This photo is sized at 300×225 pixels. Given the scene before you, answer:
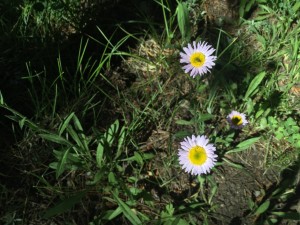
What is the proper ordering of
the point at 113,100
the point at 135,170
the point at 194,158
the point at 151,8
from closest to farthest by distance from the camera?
the point at 194,158 → the point at 135,170 → the point at 113,100 → the point at 151,8

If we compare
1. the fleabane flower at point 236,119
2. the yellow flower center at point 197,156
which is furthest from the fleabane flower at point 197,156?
the fleabane flower at point 236,119

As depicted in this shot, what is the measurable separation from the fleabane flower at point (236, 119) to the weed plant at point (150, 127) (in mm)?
82

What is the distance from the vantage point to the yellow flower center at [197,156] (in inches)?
63.9

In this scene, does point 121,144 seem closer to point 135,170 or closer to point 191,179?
point 135,170

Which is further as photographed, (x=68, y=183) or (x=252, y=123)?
(x=252, y=123)

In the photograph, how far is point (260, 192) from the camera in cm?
180

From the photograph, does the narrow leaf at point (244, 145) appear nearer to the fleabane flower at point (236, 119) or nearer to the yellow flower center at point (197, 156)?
the fleabane flower at point (236, 119)

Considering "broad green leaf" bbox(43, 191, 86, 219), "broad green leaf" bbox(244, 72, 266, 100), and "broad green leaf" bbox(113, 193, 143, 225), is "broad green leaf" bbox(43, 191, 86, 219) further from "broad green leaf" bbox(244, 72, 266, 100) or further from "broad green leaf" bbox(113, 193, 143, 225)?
"broad green leaf" bbox(244, 72, 266, 100)

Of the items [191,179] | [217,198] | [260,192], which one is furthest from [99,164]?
[260,192]

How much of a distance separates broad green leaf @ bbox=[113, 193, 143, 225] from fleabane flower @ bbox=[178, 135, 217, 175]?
282 millimetres

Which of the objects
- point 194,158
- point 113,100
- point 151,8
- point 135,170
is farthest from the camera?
point 151,8

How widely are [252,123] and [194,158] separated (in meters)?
0.51

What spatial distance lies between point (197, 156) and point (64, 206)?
22.6 inches

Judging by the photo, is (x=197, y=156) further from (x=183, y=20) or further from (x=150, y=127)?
(x=183, y=20)
